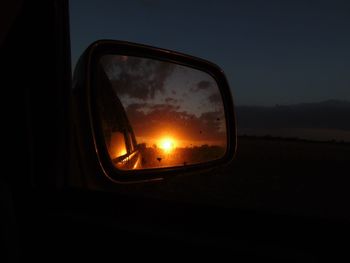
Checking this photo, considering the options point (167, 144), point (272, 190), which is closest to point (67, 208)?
point (167, 144)

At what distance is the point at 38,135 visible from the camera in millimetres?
2168

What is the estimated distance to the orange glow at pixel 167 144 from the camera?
193 cm

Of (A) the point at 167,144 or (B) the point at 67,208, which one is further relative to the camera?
(B) the point at 67,208

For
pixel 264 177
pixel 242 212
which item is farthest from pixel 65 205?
pixel 264 177

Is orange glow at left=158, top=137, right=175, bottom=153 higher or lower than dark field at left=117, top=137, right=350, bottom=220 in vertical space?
higher

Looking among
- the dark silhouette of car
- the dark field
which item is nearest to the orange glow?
the dark silhouette of car

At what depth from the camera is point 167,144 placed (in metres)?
1.96

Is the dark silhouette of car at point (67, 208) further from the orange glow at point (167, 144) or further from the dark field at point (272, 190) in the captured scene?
the dark field at point (272, 190)

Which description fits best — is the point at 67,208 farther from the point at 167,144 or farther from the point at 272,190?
the point at 272,190

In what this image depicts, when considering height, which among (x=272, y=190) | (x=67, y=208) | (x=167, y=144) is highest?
(x=167, y=144)

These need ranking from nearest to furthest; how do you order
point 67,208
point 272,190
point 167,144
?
point 167,144 → point 67,208 → point 272,190

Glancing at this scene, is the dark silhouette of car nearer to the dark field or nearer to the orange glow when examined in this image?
the orange glow

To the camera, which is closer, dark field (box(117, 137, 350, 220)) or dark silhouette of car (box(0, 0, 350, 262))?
dark silhouette of car (box(0, 0, 350, 262))

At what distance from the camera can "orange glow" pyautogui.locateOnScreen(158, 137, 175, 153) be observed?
1.93 metres
